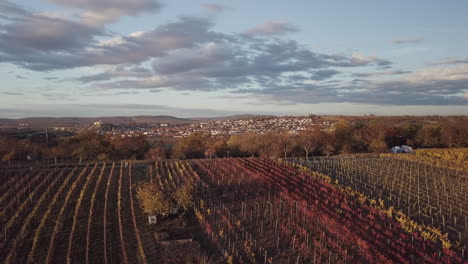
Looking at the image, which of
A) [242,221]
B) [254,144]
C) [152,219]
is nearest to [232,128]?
[254,144]

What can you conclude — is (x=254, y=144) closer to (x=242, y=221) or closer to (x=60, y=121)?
(x=242, y=221)

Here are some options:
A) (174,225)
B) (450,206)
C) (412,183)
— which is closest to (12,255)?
(174,225)

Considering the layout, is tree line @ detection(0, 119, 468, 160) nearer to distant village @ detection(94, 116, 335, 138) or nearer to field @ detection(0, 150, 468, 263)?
field @ detection(0, 150, 468, 263)

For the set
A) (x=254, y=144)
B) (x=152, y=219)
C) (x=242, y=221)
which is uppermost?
(x=254, y=144)

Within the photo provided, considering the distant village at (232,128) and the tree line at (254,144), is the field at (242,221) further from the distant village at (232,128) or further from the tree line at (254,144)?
the distant village at (232,128)

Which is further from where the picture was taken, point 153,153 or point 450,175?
point 153,153

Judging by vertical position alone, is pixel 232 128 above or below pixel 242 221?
above

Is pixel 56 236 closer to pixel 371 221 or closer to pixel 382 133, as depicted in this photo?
pixel 371 221
